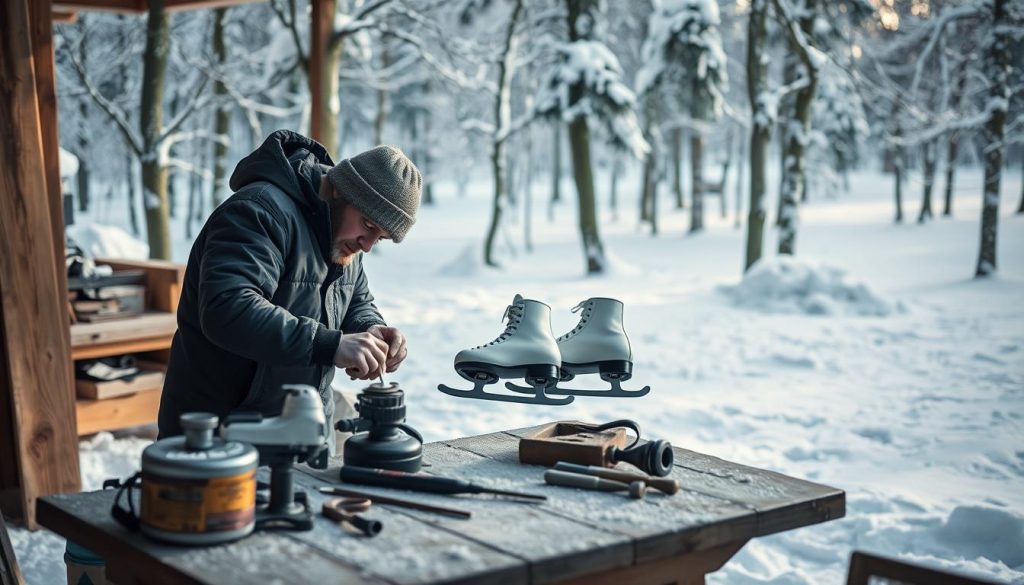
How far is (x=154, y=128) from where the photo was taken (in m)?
11.3

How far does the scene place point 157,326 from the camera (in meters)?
6.16

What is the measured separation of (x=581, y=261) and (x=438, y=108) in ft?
42.1

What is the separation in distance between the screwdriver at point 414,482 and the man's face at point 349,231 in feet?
2.42

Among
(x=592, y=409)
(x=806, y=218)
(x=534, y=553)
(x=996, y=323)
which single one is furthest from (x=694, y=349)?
(x=806, y=218)

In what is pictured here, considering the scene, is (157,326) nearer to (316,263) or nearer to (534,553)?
(316,263)

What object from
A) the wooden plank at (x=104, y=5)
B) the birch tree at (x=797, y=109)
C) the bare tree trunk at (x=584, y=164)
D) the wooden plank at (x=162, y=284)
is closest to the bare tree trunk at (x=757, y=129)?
the birch tree at (x=797, y=109)

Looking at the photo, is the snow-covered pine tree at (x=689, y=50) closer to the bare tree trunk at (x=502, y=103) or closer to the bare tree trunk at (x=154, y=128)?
the bare tree trunk at (x=502, y=103)

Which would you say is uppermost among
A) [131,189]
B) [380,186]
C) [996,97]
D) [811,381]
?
[996,97]

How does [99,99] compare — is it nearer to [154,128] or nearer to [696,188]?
[154,128]

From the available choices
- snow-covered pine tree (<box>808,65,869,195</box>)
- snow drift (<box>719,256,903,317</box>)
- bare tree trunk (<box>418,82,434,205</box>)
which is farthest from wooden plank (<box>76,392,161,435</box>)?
bare tree trunk (<box>418,82,434,205</box>)

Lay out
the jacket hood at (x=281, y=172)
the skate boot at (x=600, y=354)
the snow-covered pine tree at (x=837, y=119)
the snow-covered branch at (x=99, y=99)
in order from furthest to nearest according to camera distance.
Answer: the snow-covered pine tree at (x=837, y=119) → the snow-covered branch at (x=99, y=99) → the jacket hood at (x=281, y=172) → the skate boot at (x=600, y=354)

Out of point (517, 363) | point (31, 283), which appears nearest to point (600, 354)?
point (517, 363)

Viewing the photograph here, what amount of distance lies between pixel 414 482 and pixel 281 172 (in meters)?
1.07

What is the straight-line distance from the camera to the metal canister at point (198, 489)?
1.98m
